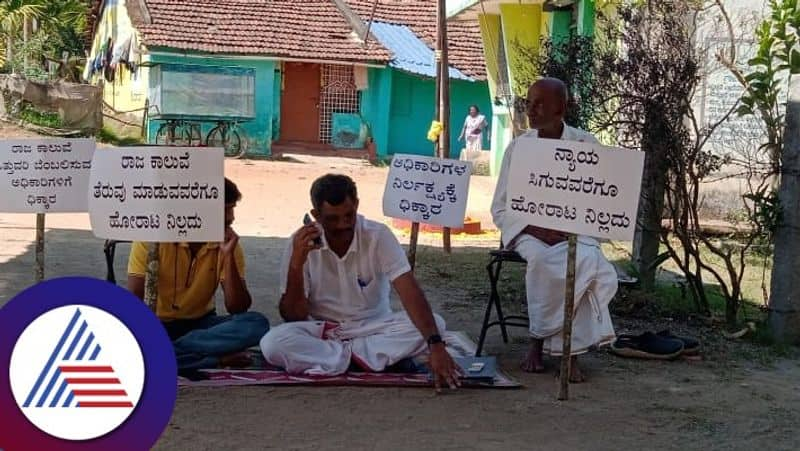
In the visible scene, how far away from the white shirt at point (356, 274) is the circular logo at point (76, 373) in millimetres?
2516

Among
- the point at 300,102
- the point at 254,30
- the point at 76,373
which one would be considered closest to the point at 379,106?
the point at 300,102

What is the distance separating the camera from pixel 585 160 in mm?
4898

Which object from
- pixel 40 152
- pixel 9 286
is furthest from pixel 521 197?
pixel 9 286

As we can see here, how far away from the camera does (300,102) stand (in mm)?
26703

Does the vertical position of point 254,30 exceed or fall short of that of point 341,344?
it exceeds it

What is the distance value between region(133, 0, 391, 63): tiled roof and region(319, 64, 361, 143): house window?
887 millimetres

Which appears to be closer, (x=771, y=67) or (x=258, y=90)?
(x=771, y=67)

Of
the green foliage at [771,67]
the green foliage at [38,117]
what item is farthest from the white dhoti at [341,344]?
the green foliage at [38,117]

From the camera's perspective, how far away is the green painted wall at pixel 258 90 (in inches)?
979

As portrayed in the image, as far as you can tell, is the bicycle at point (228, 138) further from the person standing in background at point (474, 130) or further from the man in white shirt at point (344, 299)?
the man in white shirt at point (344, 299)

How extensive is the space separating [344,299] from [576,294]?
47.1 inches

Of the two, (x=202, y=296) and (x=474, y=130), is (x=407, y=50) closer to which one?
(x=474, y=130)

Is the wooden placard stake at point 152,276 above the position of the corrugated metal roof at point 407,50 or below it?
below

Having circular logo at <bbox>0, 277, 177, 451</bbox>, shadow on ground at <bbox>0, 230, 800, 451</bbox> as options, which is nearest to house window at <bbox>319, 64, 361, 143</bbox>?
shadow on ground at <bbox>0, 230, 800, 451</bbox>
